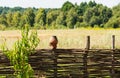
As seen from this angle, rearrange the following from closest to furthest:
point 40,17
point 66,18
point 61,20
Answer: point 40,17, point 61,20, point 66,18

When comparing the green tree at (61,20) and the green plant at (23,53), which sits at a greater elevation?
the green tree at (61,20)

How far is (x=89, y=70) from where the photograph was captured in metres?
12.1

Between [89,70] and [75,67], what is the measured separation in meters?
0.41

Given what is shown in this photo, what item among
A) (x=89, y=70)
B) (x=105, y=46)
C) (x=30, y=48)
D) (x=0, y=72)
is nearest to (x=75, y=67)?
(x=89, y=70)

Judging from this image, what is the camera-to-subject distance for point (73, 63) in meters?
12.0

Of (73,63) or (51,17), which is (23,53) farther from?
(51,17)

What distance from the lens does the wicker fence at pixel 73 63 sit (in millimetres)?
11695

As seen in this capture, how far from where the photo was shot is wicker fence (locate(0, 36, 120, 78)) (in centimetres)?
1170

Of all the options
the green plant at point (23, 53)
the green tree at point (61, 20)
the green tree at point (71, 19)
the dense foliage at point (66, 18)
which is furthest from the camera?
the green tree at point (61, 20)

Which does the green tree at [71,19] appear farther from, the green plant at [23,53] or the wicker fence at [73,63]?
the green plant at [23,53]

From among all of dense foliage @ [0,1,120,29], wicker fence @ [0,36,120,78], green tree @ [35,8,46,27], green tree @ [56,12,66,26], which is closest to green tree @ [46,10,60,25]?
dense foliage @ [0,1,120,29]

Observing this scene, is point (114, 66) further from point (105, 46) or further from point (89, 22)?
point (89, 22)

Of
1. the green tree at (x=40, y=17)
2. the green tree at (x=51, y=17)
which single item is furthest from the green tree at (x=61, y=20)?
the green tree at (x=40, y=17)

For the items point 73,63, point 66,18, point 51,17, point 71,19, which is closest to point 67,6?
point 51,17
